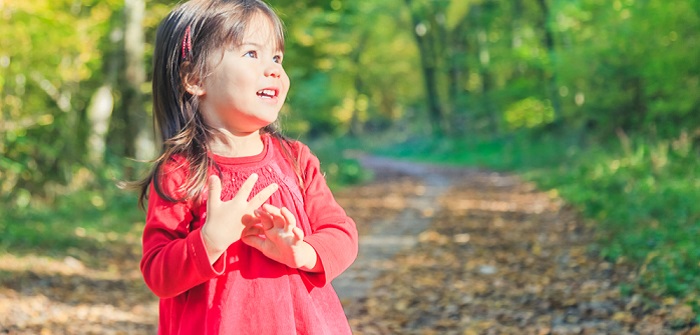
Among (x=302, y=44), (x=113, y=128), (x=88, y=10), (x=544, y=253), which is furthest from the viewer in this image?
(x=302, y=44)

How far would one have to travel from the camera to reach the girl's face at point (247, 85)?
1.99m

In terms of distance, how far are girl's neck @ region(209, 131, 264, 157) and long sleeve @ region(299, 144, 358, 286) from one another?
0.17 m

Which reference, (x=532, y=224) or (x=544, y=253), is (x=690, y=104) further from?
(x=544, y=253)

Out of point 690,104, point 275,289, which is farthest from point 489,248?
point 275,289

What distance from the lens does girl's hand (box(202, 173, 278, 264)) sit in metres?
1.80

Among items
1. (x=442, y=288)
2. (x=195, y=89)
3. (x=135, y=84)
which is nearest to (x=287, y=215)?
(x=195, y=89)

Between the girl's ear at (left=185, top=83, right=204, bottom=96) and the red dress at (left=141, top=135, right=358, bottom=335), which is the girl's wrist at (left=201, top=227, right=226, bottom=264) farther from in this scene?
the girl's ear at (left=185, top=83, right=204, bottom=96)

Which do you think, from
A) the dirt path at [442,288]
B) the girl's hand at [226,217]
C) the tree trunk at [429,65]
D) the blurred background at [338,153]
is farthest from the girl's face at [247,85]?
the tree trunk at [429,65]

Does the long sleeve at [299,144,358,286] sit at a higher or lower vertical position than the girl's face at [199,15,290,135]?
lower

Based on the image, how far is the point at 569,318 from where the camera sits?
206 inches

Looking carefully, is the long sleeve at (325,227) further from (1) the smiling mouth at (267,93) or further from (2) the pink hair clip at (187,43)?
(2) the pink hair clip at (187,43)

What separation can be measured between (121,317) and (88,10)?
719 cm

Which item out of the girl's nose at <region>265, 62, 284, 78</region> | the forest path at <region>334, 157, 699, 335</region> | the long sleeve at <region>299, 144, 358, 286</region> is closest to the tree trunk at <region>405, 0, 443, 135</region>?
the forest path at <region>334, 157, 699, 335</region>

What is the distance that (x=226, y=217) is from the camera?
181cm
